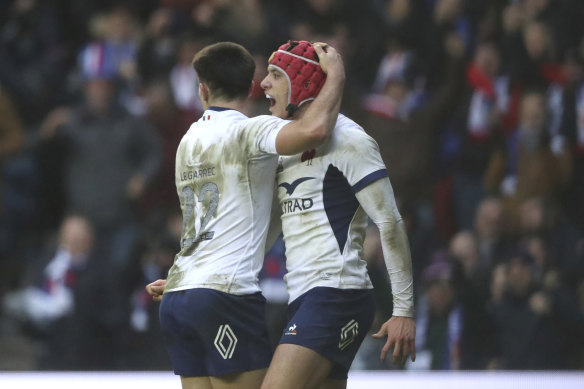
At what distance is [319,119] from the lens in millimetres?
4117

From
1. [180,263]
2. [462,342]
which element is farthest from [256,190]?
[462,342]

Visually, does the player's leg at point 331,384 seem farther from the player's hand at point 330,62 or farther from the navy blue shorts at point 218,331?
the player's hand at point 330,62

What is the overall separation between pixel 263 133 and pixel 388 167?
4.82 m

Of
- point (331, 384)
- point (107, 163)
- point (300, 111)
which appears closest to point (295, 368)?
point (331, 384)

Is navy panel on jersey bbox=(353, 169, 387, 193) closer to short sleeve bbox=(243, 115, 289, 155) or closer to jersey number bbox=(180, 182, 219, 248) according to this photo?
short sleeve bbox=(243, 115, 289, 155)

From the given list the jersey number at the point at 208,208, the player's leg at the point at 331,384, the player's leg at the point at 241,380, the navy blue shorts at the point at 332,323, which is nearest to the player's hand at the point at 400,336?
the navy blue shorts at the point at 332,323

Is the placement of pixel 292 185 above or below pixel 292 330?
above

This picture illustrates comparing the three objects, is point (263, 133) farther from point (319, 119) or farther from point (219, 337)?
point (219, 337)

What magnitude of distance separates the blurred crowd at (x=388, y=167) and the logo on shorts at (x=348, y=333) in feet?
12.4

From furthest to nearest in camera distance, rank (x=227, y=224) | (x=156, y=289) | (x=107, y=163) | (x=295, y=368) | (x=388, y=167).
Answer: (x=107, y=163), (x=388, y=167), (x=156, y=289), (x=227, y=224), (x=295, y=368)

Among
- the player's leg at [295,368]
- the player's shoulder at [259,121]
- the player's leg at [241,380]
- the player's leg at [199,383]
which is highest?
the player's shoulder at [259,121]

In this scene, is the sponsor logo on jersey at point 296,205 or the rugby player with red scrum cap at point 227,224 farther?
the sponsor logo on jersey at point 296,205

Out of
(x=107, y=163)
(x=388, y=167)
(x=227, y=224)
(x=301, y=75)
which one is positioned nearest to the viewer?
(x=227, y=224)

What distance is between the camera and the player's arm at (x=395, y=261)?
4.25 metres
